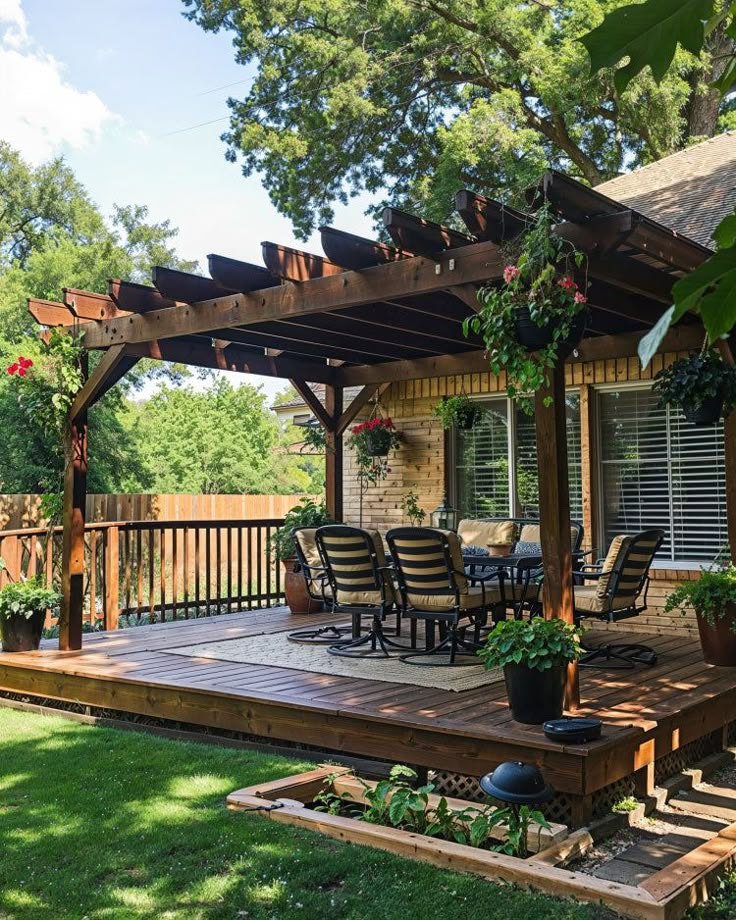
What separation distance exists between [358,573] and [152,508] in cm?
665

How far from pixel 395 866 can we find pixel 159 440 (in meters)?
21.9

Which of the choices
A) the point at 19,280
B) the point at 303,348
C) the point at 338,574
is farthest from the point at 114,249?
the point at 338,574

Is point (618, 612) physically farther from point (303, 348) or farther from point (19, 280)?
point (19, 280)

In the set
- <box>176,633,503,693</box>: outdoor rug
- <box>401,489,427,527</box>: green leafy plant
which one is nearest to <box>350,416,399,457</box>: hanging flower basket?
<box>401,489,427,527</box>: green leafy plant

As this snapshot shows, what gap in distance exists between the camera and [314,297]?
→ 5.77 meters

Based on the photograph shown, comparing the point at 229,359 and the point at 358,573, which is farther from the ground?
the point at 229,359

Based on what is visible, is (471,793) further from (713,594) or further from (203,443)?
(203,443)

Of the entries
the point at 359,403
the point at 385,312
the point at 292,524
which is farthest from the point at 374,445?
the point at 385,312

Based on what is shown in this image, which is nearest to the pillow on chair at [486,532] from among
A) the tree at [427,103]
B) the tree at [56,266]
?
the tree at [56,266]

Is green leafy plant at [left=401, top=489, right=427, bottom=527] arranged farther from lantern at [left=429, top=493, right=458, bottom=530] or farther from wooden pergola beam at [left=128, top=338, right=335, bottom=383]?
wooden pergola beam at [left=128, top=338, right=335, bottom=383]

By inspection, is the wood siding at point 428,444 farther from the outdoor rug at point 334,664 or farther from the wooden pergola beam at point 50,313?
the wooden pergola beam at point 50,313

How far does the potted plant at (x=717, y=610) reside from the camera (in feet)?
19.8

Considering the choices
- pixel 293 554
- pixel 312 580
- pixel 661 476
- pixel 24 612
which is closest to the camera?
pixel 24 612

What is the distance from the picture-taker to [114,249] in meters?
22.8
